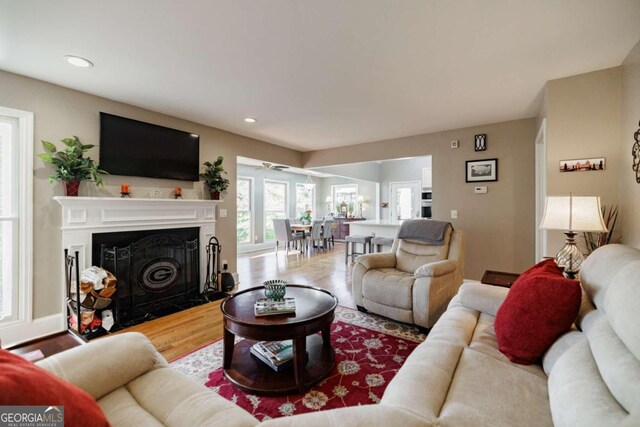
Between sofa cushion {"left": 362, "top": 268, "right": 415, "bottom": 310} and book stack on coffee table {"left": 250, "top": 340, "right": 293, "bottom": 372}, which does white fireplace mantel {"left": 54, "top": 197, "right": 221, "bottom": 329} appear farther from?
sofa cushion {"left": 362, "top": 268, "right": 415, "bottom": 310}

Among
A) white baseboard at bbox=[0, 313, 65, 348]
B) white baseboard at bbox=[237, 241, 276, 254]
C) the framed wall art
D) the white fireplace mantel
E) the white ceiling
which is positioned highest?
the white ceiling

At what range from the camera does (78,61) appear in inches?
90.4

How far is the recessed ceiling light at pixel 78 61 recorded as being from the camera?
88.2 inches

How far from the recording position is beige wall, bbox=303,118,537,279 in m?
3.75

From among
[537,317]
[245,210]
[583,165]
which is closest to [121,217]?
[537,317]

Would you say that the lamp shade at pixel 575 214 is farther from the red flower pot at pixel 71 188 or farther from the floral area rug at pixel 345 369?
the red flower pot at pixel 71 188

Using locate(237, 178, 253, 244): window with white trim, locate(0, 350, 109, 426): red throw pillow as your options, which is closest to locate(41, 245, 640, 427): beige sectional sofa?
locate(0, 350, 109, 426): red throw pillow

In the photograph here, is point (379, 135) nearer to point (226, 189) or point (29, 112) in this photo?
point (226, 189)

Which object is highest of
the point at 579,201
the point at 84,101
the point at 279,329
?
the point at 84,101

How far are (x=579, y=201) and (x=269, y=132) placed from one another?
12.3 ft

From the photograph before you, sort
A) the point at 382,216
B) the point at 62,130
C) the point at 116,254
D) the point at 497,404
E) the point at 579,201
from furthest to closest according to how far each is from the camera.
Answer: the point at 382,216, the point at 116,254, the point at 62,130, the point at 579,201, the point at 497,404

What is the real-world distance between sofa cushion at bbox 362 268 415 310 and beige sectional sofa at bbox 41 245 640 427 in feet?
4.03

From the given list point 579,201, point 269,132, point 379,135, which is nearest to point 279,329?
point 579,201

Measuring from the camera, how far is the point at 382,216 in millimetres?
9969
